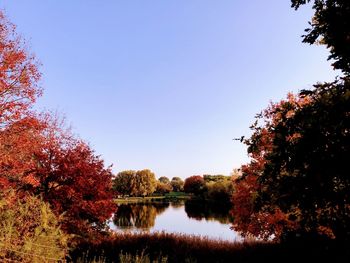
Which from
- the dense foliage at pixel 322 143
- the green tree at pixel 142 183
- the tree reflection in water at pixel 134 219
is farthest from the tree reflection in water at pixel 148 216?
the green tree at pixel 142 183

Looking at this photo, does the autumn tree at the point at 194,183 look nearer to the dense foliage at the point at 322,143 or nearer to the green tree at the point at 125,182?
the green tree at the point at 125,182

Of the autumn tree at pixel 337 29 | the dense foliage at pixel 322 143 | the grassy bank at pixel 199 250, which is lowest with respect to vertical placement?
the grassy bank at pixel 199 250

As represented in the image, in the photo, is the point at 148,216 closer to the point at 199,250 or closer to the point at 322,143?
the point at 199,250

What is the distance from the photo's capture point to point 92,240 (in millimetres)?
14359

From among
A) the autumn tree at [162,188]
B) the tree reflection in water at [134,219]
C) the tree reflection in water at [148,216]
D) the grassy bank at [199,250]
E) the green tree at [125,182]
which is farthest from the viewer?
the autumn tree at [162,188]

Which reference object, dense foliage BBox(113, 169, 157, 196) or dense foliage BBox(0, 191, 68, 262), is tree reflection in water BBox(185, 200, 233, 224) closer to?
dense foliage BBox(0, 191, 68, 262)

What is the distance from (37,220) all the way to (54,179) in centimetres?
824

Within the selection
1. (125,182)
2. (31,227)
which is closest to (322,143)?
(31,227)

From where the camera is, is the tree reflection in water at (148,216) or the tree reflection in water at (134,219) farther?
the tree reflection in water at (148,216)

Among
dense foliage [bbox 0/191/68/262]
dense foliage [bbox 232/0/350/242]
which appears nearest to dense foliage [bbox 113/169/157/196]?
dense foliage [bbox 0/191/68/262]

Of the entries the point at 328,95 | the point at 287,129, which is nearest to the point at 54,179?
the point at 287,129

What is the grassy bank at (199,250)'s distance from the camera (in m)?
11.8

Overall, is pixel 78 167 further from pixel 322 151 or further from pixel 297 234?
pixel 322 151

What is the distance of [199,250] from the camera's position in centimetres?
1388
